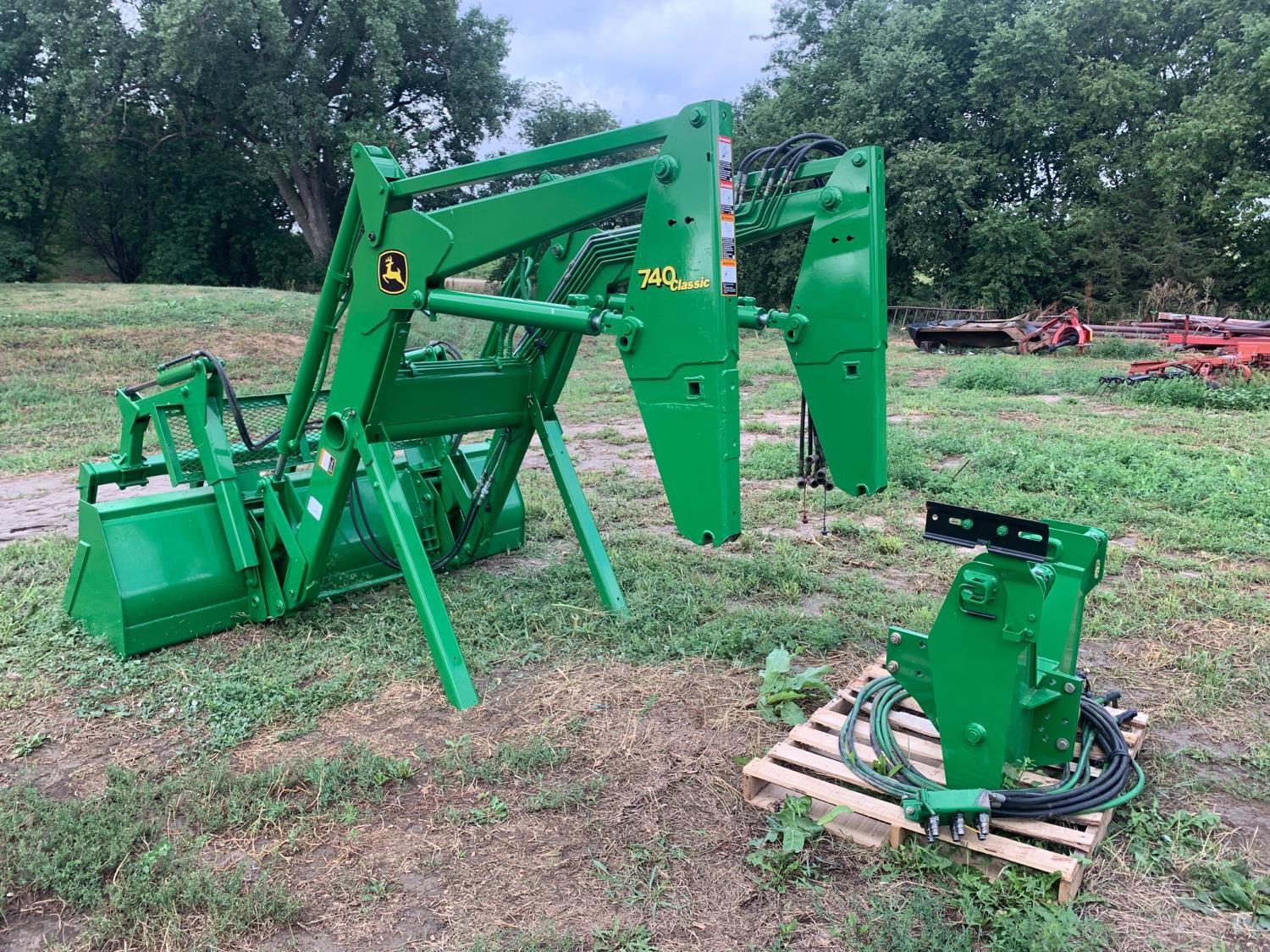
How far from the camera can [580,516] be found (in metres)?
4.74

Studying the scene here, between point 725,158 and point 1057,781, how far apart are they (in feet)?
8.18

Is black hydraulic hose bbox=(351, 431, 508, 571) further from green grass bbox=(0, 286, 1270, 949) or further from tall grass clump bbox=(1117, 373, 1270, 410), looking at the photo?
tall grass clump bbox=(1117, 373, 1270, 410)

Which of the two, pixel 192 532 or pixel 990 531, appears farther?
pixel 192 532

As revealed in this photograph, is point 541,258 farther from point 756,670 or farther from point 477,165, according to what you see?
point 756,670

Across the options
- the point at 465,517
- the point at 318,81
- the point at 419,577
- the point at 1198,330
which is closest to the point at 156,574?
the point at 419,577

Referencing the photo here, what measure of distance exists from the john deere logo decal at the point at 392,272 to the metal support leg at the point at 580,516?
3.81ft

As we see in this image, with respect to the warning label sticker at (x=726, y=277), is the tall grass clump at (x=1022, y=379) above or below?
below

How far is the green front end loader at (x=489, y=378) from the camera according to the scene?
3.17 metres

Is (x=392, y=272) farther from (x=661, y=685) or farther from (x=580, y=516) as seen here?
(x=661, y=685)

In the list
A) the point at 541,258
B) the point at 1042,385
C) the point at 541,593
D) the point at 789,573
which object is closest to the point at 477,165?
the point at 541,258

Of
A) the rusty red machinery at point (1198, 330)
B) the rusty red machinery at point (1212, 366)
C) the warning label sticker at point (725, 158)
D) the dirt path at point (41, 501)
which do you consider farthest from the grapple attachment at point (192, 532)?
the rusty red machinery at point (1198, 330)

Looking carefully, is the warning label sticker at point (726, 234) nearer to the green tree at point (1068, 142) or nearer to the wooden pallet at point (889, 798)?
the wooden pallet at point (889, 798)

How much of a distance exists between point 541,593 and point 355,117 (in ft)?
89.5

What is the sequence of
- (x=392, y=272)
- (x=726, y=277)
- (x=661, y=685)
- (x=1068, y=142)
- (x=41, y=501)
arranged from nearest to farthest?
(x=726, y=277) → (x=392, y=272) → (x=661, y=685) → (x=41, y=501) → (x=1068, y=142)
